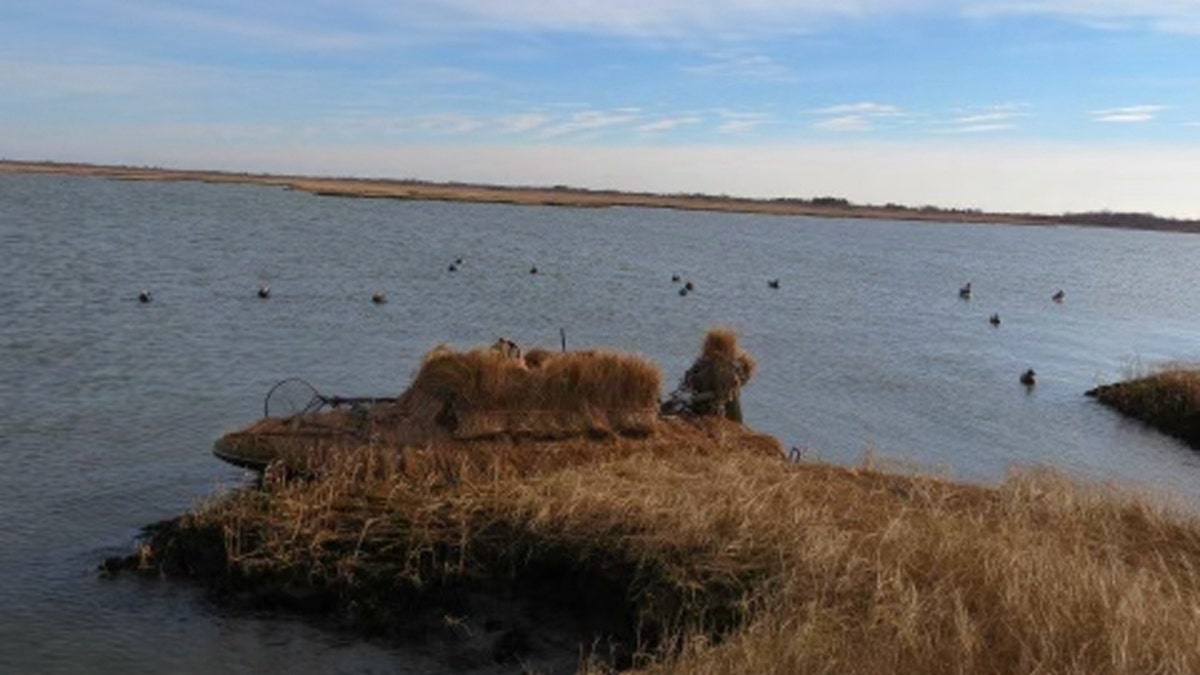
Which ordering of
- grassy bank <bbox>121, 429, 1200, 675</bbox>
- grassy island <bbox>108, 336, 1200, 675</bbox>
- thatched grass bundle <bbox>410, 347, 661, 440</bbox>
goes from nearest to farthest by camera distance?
grassy bank <bbox>121, 429, 1200, 675</bbox>
grassy island <bbox>108, 336, 1200, 675</bbox>
thatched grass bundle <bbox>410, 347, 661, 440</bbox>

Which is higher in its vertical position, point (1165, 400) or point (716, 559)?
point (716, 559)

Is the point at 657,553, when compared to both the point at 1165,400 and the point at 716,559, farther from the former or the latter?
the point at 1165,400

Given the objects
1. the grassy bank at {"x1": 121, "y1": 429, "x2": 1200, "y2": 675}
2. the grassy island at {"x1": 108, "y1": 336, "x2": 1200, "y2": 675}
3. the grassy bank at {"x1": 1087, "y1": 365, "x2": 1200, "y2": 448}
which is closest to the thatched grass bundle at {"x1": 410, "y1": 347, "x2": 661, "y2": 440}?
the grassy island at {"x1": 108, "y1": 336, "x2": 1200, "y2": 675}

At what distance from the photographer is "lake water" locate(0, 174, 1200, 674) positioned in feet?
44.0

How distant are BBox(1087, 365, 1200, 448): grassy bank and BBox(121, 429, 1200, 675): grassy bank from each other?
593 inches

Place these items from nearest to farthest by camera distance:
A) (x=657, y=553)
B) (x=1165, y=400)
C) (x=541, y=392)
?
1. (x=657, y=553)
2. (x=541, y=392)
3. (x=1165, y=400)

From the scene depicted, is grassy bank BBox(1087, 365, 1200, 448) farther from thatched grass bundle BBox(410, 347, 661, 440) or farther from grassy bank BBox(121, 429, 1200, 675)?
thatched grass bundle BBox(410, 347, 661, 440)

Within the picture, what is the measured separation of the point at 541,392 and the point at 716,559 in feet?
17.2

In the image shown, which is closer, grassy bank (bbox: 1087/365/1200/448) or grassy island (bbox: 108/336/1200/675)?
grassy island (bbox: 108/336/1200/675)

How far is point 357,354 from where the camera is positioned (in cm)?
3122

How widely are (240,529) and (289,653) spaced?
1.90 m

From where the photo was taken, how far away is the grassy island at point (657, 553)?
980 centimetres

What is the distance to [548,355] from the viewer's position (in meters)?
17.5

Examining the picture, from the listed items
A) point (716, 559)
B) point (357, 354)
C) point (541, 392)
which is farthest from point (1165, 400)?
point (716, 559)
